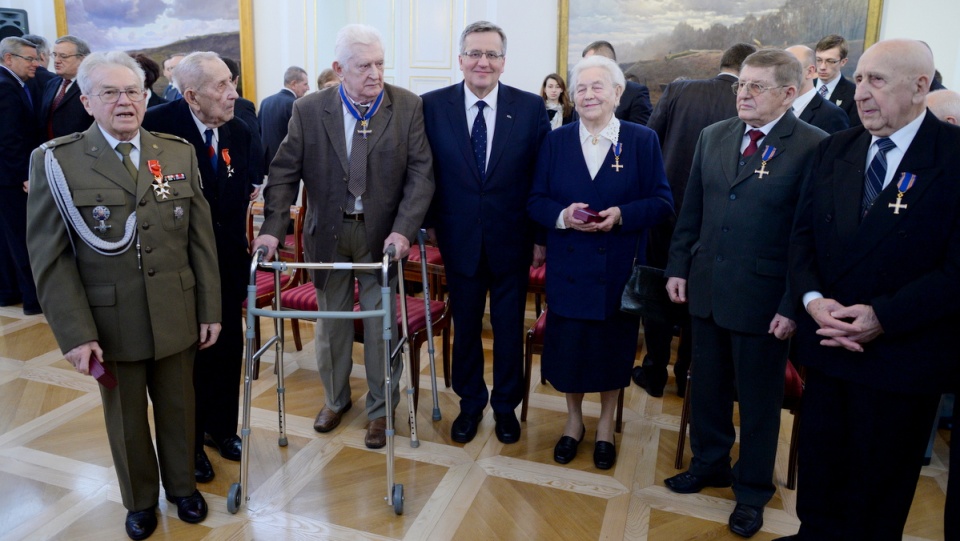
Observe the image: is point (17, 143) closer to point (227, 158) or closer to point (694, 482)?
point (227, 158)

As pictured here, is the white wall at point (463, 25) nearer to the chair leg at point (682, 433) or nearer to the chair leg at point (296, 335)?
the chair leg at point (296, 335)

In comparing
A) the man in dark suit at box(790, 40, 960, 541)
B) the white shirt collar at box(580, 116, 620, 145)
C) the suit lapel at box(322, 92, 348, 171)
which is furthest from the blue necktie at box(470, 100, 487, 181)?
the man in dark suit at box(790, 40, 960, 541)

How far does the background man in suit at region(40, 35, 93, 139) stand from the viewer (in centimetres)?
498

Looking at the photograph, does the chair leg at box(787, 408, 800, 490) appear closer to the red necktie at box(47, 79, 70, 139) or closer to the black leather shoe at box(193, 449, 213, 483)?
the black leather shoe at box(193, 449, 213, 483)

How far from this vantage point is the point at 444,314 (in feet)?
12.2

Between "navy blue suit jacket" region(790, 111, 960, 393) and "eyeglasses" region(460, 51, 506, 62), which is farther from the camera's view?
"eyeglasses" region(460, 51, 506, 62)

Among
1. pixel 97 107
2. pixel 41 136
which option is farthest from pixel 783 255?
pixel 41 136

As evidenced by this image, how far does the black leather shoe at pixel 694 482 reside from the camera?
2.92 meters

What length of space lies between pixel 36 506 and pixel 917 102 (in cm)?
342

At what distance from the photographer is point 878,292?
2029 mm

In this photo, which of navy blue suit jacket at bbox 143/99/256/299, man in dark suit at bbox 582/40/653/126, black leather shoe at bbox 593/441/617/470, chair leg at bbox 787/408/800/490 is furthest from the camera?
man in dark suit at bbox 582/40/653/126

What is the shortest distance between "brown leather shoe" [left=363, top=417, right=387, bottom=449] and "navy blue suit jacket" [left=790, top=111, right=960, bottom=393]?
6.48 ft

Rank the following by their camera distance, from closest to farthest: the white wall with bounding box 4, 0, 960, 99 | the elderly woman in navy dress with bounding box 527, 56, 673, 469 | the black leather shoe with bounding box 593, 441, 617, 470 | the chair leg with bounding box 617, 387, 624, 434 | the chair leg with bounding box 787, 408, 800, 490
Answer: the elderly woman in navy dress with bounding box 527, 56, 673, 469 < the chair leg with bounding box 787, 408, 800, 490 < the black leather shoe with bounding box 593, 441, 617, 470 < the chair leg with bounding box 617, 387, 624, 434 < the white wall with bounding box 4, 0, 960, 99

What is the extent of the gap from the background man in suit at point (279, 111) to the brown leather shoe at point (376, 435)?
13.0 feet
